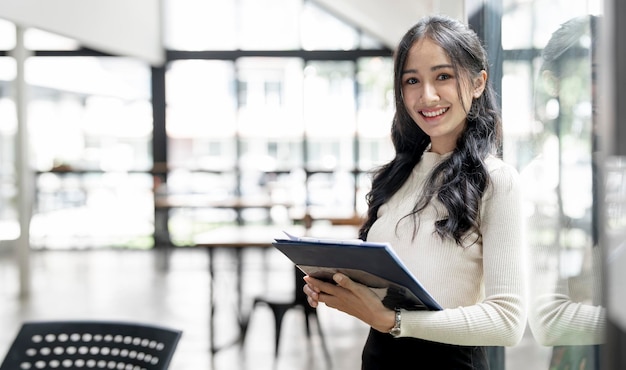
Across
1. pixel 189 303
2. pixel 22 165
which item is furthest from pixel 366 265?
pixel 22 165

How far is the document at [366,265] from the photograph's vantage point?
1234 mm

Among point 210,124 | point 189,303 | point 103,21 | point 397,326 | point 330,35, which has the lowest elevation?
point 189,303

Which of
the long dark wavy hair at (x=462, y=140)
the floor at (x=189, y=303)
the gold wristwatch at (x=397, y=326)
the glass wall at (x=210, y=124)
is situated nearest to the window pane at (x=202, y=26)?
the glass wall at (x=210, y=124)

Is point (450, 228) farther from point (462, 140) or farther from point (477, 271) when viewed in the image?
point (462, 140)

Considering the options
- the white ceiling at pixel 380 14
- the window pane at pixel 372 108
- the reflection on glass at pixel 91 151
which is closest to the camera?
the white ceiling at pixel 380 14

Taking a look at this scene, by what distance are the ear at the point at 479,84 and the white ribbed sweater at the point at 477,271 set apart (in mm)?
154

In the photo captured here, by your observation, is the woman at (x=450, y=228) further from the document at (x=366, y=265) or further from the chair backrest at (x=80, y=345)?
the chair backrest at (x=80, y=345)

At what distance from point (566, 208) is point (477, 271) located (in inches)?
8.9

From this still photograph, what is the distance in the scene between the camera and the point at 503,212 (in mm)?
1377

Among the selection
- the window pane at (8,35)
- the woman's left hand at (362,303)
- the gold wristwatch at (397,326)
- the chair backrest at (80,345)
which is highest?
the window pane at (8,35)

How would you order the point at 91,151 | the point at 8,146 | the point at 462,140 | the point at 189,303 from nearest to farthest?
the point at 462,140, the point at 189,303, the point at 8,146, the point at 91,151

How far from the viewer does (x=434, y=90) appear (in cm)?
147

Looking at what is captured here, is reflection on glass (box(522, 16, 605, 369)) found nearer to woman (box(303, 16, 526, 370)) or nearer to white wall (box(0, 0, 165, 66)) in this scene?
woman (box(303, 16, 526, 370))

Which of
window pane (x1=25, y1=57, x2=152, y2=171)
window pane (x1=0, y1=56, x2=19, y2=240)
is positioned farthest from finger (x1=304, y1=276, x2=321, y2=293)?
window pane (x1=25, y1=57, x2=152, y2=171)
